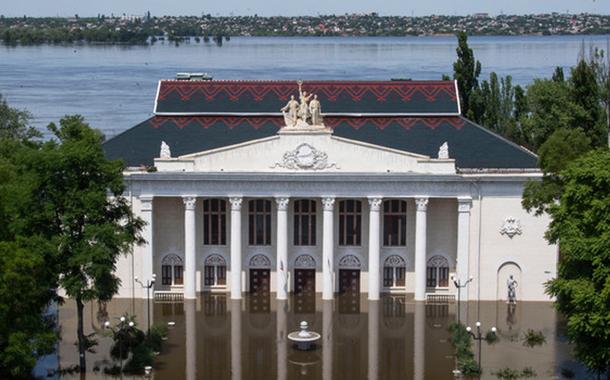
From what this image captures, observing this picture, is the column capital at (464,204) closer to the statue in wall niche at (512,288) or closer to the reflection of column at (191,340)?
the statue in wall niche at (512,288)

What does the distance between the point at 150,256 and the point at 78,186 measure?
1314cm

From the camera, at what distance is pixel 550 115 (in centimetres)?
7900

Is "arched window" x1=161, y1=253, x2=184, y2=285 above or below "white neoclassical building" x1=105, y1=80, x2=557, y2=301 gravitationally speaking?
below

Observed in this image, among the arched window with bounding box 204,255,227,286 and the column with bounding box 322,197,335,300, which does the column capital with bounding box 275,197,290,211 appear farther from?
the arched window with bounding box 204,255,227,286

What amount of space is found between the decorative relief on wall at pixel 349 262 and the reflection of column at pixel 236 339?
578cm

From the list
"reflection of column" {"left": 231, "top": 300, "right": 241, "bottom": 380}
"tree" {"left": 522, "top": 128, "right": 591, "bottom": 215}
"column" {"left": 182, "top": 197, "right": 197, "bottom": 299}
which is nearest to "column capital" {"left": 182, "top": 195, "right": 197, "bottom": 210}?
"column" {"left": 182, "top": 197, "right": 197, "bottom": 299}

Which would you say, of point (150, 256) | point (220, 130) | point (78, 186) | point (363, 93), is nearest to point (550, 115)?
point (363, 93)

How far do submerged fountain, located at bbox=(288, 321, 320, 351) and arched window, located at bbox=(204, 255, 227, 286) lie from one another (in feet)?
32.1

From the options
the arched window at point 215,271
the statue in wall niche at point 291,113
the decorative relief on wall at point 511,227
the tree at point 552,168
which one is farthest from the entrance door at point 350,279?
the tree at point 552,168

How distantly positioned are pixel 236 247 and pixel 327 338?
846 centimetres

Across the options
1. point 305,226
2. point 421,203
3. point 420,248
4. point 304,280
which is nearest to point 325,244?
point 305,226

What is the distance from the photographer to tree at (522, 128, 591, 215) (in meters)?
44.2

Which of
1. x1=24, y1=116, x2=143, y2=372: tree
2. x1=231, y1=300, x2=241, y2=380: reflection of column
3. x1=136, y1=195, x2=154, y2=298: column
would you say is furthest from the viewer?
x1=136, y1=195, x2=154, y2=298: column

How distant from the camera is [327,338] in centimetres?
4675
